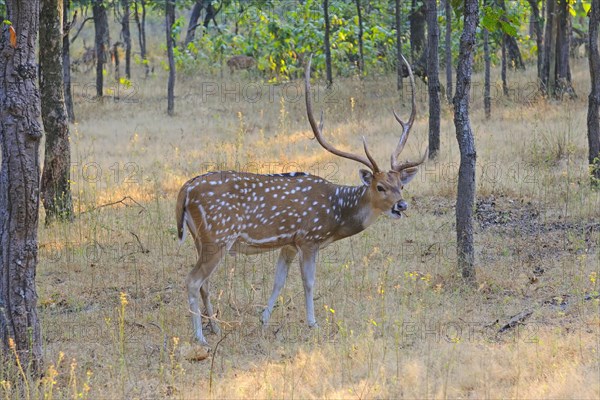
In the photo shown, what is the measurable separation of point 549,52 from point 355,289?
1301 centimetres

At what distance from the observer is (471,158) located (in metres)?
9.07

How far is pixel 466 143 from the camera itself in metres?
9.05

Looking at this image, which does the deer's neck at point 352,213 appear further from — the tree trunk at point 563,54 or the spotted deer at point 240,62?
the spotted deer at point 240,62

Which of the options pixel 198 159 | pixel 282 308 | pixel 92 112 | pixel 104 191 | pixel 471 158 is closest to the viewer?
pixel 282 308

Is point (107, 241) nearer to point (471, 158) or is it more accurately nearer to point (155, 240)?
point (155, 240)

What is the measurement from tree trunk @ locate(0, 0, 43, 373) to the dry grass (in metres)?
0.58

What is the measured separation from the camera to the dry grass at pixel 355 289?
6.68 metres

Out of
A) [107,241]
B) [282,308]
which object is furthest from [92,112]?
[282,308]

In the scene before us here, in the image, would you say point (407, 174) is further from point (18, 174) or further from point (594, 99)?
point (594, 99)

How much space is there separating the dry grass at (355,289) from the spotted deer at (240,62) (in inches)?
433

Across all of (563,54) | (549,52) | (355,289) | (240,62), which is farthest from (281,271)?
(240,62)

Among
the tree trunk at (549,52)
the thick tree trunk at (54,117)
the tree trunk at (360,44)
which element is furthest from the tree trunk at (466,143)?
the tree trunk at (360,44)

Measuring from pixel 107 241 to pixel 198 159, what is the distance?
497cm

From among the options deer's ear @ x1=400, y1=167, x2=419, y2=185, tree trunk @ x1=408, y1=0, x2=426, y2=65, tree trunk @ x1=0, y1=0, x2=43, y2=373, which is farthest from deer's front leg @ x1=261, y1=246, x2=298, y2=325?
tree trunk @ x1=408, y1=0, x2=426, y2=65
